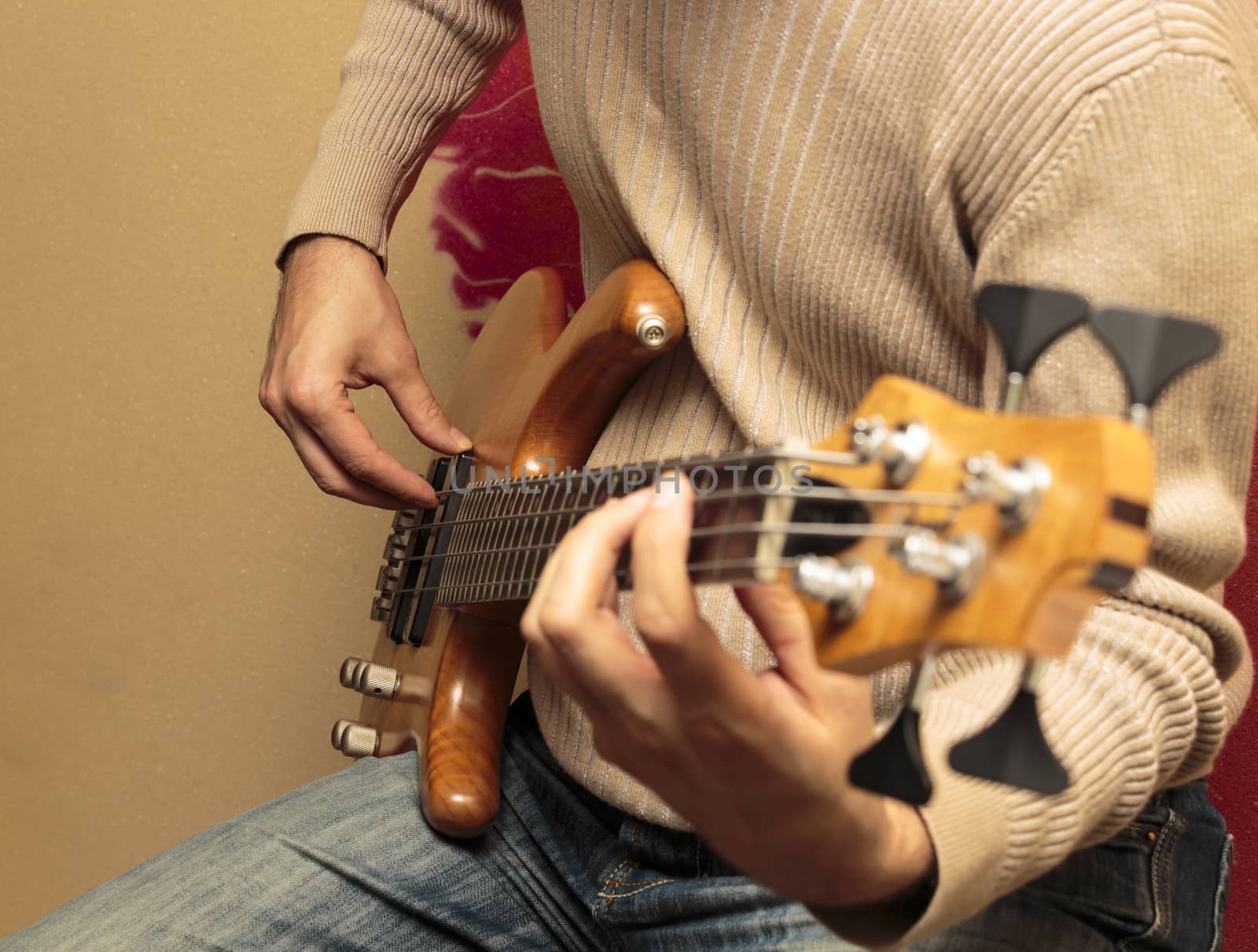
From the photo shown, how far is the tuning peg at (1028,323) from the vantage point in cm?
41

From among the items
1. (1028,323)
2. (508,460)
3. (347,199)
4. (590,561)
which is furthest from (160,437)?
(1028,323)

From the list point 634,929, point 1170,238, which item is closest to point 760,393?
point 1170,238

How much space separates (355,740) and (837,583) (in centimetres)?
62

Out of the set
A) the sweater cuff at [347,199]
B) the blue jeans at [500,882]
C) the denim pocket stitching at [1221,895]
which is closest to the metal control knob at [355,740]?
the blue jeans at [500,882]

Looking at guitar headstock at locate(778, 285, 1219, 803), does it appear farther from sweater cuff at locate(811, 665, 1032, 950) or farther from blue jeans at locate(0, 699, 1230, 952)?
blue jeans at locate(0, 699, 1230, 952)

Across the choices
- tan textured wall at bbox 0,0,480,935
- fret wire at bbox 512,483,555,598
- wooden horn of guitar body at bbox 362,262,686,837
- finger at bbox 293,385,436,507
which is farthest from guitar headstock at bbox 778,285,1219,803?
tan textured wall at bbox 0,0,480,935

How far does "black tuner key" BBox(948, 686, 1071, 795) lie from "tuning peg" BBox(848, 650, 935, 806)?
0.02m

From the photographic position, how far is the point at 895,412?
0.41 m

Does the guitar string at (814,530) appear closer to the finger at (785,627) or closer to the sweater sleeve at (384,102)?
the finger at (785,627)

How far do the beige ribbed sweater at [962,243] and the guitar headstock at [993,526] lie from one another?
0.08 metres

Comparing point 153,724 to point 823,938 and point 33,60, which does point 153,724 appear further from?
point 823,938

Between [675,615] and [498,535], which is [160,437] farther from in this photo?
[675,615]

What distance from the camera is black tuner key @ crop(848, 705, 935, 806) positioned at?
400mm

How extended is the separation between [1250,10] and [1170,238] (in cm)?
15
